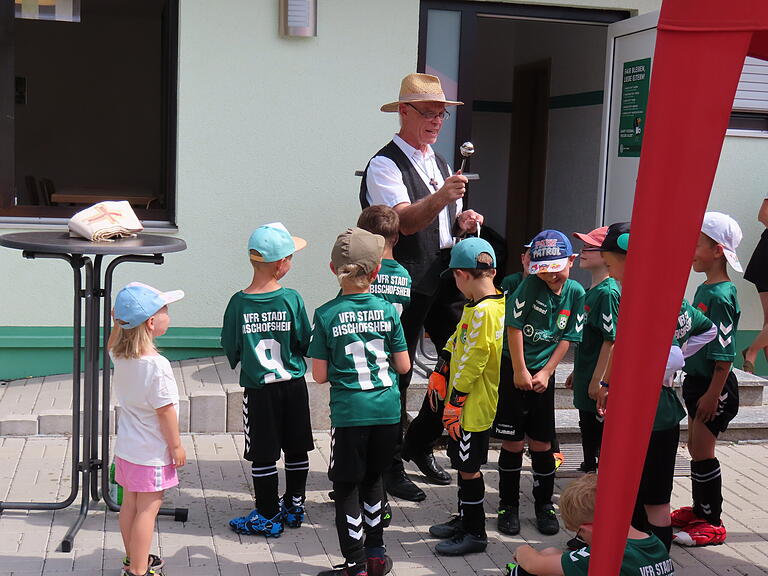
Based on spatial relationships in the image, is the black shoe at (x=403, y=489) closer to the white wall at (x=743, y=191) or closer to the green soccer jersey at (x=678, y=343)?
the green soccer jersey at (x=678, y=343)

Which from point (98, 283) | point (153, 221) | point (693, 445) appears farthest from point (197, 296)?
point (693, 445)

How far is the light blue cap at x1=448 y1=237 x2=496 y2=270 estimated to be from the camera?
4.29 metres

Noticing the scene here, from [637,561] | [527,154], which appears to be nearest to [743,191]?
[527,154]

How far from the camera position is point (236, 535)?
14.9 feet

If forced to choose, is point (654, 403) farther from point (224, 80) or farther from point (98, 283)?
point (224, 80)

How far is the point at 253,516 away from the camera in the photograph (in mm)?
4594

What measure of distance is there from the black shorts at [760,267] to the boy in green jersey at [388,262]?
12.0 feet

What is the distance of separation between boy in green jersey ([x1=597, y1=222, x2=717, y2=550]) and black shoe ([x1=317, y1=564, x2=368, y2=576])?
1097mm

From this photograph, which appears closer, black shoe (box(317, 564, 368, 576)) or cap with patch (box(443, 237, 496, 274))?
black shoe (box(317, 564, 368, 576))

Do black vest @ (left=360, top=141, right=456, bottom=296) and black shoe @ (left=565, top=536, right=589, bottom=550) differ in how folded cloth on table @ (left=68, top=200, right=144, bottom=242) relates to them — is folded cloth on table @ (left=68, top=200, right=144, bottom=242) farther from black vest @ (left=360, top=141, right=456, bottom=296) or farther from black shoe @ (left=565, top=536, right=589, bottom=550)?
black shoe @ (left=565, top=536, right=589, bottom=550)

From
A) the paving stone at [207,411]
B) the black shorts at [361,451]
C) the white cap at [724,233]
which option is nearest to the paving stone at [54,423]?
the paving stone at [207,411]

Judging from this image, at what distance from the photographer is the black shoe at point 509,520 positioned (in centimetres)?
466

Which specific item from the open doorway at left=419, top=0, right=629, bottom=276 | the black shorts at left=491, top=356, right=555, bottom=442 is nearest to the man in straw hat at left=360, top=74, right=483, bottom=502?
the black shorts at left=491, top=356, right=555, bottom=442

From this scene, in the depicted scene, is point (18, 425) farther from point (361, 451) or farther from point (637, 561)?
point (637, 561)
